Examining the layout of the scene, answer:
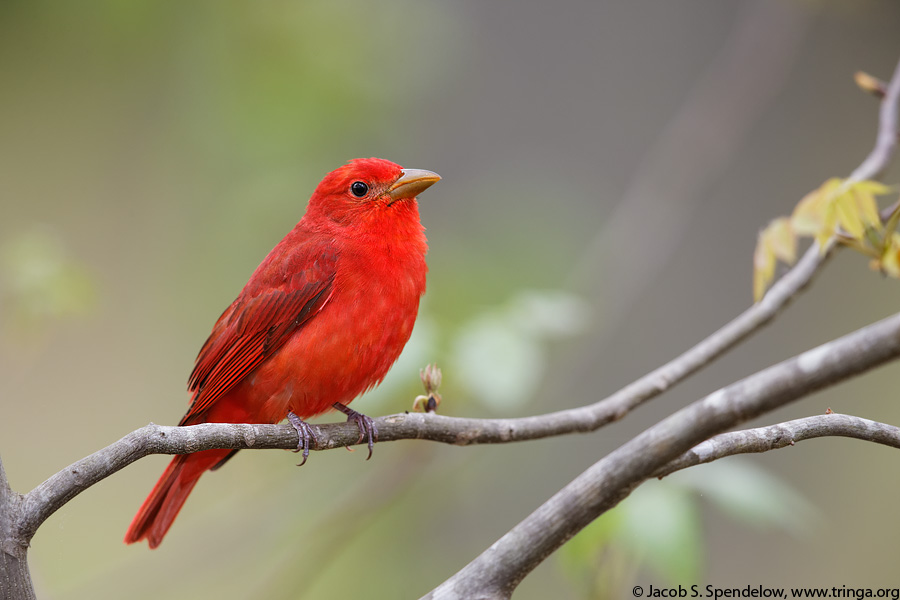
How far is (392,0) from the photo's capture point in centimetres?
475

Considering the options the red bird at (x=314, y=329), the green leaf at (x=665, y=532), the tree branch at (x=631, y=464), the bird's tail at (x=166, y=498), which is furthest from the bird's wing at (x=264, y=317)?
the tree branch at (x=631, y=464)

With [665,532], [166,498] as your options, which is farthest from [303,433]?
[665,532]

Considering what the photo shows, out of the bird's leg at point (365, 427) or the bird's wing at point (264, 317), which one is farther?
the bird's wing at point (264, 317)

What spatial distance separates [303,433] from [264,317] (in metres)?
0.59

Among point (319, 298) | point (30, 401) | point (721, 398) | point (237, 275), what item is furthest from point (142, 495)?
point (721, 398)

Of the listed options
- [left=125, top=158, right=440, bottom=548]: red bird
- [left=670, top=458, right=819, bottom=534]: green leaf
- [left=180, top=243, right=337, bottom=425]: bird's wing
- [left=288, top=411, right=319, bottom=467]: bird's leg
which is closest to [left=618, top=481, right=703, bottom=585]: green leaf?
[left=670, top=458, right=819, bottom=534]: green leaf

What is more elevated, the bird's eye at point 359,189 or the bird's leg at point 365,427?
the bird's eye at point 359,189

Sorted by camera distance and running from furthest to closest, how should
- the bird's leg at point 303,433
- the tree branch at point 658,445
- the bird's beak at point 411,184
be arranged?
1. the bird's beak at point 411,184
2. the bird's leg at point 303,433
3. the tree branch at point 658,445

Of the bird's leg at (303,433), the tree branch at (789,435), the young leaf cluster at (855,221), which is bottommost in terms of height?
the tree branch at (789,435)

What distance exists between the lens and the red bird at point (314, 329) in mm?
2635

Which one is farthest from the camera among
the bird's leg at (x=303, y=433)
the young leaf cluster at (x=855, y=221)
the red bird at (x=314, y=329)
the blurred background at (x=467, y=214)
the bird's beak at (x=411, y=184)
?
the blurred background at (x=467, y=214)

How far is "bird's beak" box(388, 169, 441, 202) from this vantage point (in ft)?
9.56

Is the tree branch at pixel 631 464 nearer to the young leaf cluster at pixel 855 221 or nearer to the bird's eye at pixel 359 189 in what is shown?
the young leaf cluster at pixel 855 221

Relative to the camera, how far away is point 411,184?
2.93m
